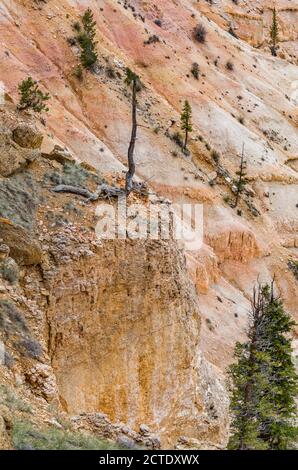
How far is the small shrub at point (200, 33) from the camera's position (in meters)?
60.9

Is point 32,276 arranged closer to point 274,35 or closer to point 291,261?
point 291,261

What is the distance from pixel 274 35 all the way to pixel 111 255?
2942 inches

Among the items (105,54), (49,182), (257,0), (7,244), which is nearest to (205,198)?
(105,54)

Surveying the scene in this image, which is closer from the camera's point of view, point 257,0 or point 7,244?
point 7,244

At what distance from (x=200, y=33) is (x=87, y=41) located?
19.8 meters

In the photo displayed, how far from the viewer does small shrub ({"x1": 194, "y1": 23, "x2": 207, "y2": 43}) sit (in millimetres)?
60878

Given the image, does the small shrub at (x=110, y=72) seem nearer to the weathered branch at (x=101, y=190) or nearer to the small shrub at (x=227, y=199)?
the small shrub at (x=227, y=199)

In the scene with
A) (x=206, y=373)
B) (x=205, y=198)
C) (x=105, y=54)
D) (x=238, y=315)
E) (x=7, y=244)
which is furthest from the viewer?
(x=105, y=54)

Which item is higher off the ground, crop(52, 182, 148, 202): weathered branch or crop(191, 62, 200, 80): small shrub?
crop(191, 62, 200, 80): small shrub

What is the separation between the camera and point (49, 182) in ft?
59.1

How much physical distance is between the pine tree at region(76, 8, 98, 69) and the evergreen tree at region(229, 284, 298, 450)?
31.1 meters

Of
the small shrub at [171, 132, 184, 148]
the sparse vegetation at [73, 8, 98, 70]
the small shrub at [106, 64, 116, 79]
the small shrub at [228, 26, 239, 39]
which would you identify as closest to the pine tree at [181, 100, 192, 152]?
the small shrub at [171, 132, 184, 148]

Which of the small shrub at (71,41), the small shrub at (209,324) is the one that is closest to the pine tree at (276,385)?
the small shrub at (209,324)

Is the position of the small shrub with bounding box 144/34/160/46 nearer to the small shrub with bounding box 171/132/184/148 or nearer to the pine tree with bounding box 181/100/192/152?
the pine tree with bounding box 181/100/192/152
